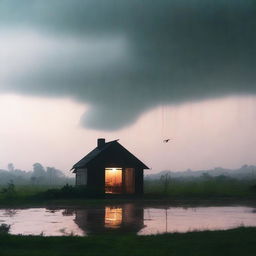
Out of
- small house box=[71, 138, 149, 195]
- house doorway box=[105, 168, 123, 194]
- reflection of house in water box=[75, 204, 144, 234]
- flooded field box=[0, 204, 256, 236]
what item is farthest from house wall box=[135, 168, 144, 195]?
flooded field box=[0, 204, 256, 236]

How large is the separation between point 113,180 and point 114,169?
133 cm

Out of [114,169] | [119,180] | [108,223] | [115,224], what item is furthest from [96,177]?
[115,224]

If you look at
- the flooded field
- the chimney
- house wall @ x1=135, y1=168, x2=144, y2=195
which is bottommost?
the flooded field

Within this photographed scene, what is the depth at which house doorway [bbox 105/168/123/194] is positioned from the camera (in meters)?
45.5

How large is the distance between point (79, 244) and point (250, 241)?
17.8 ft

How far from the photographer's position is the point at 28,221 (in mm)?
22625

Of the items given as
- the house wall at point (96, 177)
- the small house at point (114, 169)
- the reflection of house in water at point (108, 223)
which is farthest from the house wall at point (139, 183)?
the reflection of house in water at point (108, 223)

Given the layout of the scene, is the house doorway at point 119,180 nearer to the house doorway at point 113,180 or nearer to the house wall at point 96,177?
the house doorway at point 113,180

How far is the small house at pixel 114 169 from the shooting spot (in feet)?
145

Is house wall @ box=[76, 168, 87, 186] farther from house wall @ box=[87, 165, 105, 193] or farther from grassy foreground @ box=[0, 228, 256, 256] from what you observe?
grassy foreground @ box=[0, 228, 256, 256]


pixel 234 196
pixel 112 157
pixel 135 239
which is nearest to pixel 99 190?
pixel 112 157

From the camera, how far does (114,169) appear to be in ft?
151

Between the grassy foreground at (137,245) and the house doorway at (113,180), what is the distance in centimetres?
2971

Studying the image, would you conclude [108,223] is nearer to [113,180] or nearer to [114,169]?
[114,169]
